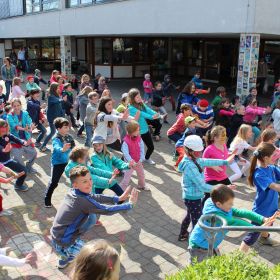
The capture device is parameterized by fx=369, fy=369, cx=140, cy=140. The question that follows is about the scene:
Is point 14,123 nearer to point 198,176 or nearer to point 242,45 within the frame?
point 198,176

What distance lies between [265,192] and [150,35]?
15642 millimetres

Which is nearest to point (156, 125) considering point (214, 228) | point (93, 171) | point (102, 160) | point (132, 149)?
point (132, 149)

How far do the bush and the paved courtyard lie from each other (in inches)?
74.9

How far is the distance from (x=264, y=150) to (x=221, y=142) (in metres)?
1.25

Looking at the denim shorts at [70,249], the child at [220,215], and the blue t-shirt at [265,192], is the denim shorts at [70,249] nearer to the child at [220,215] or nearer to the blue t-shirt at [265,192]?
the child at [220,215]

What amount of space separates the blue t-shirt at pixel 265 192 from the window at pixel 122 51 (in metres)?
20.2

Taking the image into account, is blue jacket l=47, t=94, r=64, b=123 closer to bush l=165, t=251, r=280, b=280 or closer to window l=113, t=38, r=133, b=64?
bush l=165, t=251, r=280, b=280

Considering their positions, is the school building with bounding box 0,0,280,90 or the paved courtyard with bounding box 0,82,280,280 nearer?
the paved courtyard with bounding box 0,82,280,280

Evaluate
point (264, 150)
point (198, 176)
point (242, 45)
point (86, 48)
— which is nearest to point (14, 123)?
point (198, 176)

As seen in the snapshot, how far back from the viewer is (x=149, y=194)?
23.5 feet

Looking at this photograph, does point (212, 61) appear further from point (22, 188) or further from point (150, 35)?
point (22, 188)

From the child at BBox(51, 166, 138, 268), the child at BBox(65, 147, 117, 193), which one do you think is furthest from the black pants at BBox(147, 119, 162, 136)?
the child at BBox(51, 166, 138, 268)

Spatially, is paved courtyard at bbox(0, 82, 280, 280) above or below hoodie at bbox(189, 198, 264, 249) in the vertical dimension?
below

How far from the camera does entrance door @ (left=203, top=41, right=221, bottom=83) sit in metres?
22.7
